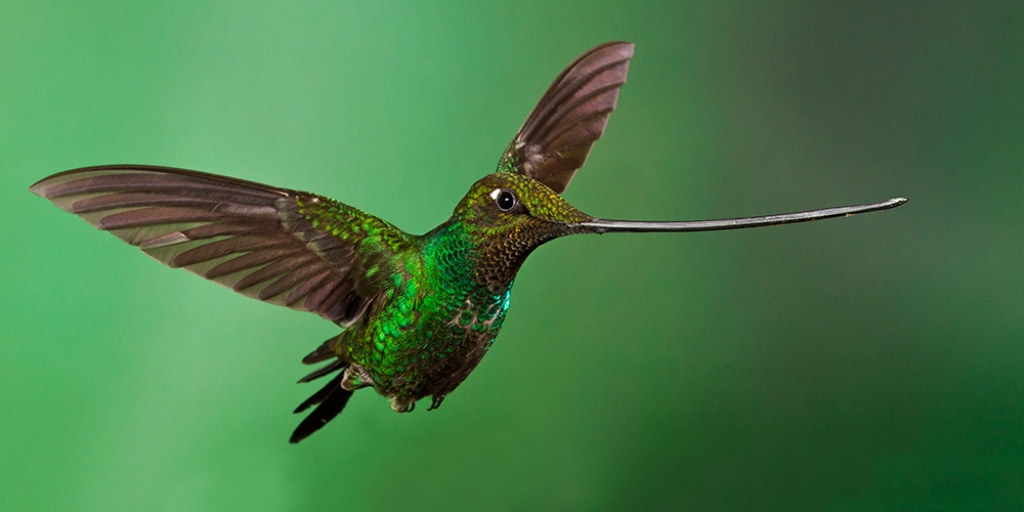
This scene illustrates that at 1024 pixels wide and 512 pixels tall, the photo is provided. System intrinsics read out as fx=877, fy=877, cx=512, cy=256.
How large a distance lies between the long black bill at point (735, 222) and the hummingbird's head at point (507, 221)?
3 cm

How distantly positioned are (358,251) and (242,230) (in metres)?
0.11

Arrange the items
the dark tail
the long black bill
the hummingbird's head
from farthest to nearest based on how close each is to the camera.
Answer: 1. the dark tail
2. the hummingbird's head
3. the long black bill

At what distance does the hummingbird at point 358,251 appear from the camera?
723 mm

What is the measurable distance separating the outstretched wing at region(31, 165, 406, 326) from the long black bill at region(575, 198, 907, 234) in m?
0.25

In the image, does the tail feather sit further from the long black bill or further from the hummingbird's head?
the long black bill

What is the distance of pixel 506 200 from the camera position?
72 centimetres

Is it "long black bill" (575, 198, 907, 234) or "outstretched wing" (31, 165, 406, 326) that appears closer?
"long black bill" (575, 198, 907, 234)

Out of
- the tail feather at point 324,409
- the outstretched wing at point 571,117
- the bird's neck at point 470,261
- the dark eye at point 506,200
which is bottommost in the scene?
the tail feather at point 324,409

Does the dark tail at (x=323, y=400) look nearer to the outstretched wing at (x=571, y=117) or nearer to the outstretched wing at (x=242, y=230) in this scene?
the outstretched wing at (x=242, y=230)

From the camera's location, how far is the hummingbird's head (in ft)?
2.26

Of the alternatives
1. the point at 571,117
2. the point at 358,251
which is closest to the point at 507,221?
the point at 358,251

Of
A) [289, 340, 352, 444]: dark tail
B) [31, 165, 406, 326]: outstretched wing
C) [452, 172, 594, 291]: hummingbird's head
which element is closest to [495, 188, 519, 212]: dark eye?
[452, 172, 594, 291]: hummingbird's head

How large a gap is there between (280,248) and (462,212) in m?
0.19

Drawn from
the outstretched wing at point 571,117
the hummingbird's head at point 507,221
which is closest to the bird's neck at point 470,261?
the hummingbird's head at point 507,221
